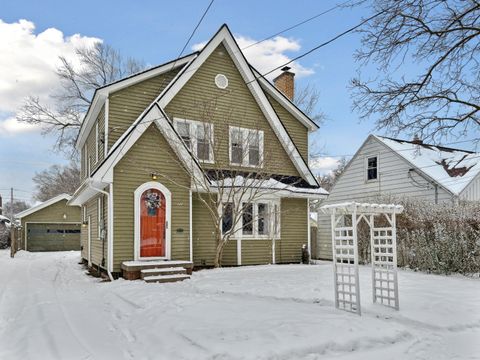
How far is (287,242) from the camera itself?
47.1 feet

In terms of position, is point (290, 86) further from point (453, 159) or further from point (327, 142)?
point (327, 142)

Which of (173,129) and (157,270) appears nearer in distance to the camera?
(157,270)

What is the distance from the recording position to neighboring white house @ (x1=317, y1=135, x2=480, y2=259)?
1593 centimetres

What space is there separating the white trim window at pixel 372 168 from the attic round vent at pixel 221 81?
29.3 feet

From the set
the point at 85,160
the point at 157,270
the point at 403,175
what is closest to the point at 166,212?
the point at 157,270

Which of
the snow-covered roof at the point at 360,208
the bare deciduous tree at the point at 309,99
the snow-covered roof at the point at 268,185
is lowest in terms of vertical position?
the snow-covered roof at the point at 360,208

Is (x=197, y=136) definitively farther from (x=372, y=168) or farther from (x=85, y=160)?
(x=372, y=168)

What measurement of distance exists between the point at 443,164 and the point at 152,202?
12.9 meters

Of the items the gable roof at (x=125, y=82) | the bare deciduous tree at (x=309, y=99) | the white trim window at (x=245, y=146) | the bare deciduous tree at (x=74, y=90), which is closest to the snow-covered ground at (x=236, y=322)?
the white trim window at (x=245, y=146)

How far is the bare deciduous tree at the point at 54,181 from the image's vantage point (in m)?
43.9

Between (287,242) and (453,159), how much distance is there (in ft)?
30.8

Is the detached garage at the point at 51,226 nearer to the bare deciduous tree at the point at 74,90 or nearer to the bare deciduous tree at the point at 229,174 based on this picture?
the bare deciduous tree at the point at 74,90

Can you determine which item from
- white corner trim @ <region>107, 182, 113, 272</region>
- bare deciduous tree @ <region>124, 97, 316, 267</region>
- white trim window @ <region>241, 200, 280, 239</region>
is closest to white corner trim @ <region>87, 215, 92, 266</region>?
white corner trim @ <region>107, 182, 113, 272</region>

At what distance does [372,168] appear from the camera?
19266mm
